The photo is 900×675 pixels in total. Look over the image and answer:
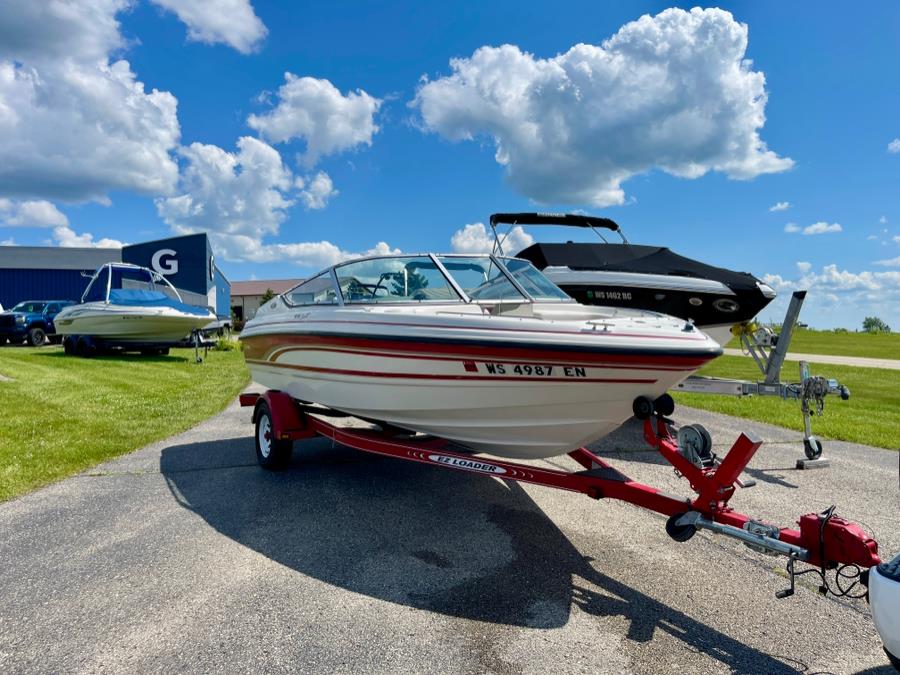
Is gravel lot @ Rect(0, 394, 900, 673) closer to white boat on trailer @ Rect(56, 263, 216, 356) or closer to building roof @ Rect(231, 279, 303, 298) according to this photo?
white boat on trailer @ Rect(56, 263, 216, 356)

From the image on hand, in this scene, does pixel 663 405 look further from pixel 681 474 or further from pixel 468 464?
pixel 468 464

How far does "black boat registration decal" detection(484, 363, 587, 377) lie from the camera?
350 centimetres

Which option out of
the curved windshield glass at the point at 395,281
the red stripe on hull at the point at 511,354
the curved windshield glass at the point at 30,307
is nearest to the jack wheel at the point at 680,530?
the red stripe on hull at the point at 511,354

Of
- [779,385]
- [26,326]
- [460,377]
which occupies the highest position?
[460,377]

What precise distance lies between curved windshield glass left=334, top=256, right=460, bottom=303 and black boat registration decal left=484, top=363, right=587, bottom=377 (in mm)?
1067

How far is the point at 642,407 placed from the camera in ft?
11.4

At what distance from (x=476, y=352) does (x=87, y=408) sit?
7.13 metres

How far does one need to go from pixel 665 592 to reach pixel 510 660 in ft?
3.80

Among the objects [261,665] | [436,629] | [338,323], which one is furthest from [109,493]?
[436,629]

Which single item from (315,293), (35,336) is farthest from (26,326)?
(315,293)

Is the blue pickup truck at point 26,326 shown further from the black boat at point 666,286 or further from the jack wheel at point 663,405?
the jack wheel at point 663,405

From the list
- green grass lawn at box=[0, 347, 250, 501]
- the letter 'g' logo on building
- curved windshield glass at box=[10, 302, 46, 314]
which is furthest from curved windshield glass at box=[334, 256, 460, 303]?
the letter 'g' logo on building

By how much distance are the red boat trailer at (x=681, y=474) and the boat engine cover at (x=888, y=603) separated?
421 millimetres

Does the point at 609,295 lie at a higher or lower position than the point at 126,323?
higher
